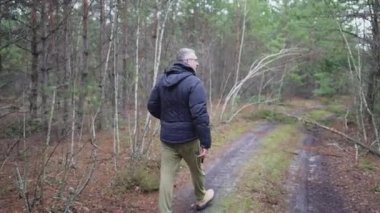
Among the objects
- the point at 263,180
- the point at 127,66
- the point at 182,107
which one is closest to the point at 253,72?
the point at 127,66

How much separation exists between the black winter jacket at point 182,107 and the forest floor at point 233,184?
128 cm

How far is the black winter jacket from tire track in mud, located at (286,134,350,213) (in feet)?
6.63

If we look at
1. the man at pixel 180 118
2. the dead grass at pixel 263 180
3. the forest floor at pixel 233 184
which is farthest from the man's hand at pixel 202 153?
the dead grass at pixel 263 180

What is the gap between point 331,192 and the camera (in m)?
6.65

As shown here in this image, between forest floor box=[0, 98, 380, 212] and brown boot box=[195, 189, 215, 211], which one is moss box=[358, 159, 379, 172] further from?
brown boot box=[195, 189, 215, 211]

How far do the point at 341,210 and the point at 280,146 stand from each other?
5.69 meters

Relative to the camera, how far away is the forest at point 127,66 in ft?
21.6

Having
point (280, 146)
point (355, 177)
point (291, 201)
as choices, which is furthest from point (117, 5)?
point (280, 146)

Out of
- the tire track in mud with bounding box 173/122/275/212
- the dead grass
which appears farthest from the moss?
the tire track in mud with bounding box 173/122/275/212

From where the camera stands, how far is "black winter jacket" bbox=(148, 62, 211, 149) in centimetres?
452

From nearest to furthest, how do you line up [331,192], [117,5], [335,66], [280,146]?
[331,192]
[117,5]
[280,146]
[335,66]

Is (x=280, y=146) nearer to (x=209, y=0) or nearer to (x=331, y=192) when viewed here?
(x=331, y=192)

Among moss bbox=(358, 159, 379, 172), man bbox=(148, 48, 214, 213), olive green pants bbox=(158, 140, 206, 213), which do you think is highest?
man bbox=(148, 48, 214, 213)

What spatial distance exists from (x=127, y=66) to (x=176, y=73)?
912 centimetres
